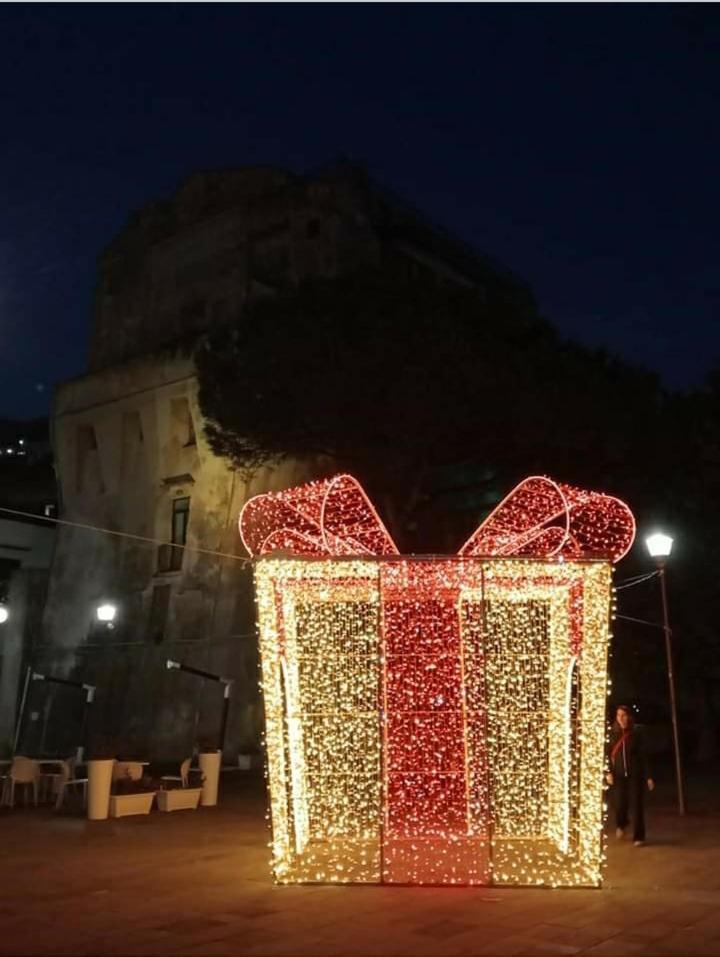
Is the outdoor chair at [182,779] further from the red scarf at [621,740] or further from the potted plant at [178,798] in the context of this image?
the red scarf at [621,740]

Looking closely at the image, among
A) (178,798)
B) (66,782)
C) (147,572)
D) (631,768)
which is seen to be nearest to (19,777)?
(66,782)

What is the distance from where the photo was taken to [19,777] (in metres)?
15.8

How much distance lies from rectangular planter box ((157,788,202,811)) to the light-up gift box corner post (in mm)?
3861

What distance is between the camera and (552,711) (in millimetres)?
9742

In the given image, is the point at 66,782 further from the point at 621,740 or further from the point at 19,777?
the point at 621,740

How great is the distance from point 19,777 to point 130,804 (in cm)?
258

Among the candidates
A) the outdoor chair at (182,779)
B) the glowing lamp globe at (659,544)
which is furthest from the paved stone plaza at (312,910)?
the outdoor chair at (182,779)

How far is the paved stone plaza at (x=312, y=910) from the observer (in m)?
6.47

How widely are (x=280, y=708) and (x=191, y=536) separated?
19.7 meters

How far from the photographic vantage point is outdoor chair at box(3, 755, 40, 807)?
51.6ft

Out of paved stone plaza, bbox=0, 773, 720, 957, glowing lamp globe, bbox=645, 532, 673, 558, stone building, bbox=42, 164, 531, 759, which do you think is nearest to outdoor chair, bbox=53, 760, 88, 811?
paved stone plaza, bbox=0, 773, 720, 957

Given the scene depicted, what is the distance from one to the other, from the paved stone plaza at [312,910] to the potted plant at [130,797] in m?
3.01

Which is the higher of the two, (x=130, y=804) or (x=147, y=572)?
(x=147, y=572)

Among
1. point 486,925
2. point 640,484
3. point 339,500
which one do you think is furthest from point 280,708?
point 640,484
